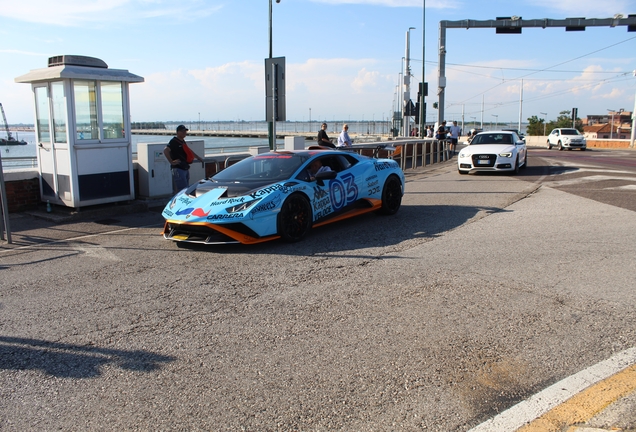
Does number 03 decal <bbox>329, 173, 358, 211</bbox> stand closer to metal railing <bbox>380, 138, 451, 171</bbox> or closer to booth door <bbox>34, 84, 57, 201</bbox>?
booth door <bbox>34, 84, 57, 201</bbox>

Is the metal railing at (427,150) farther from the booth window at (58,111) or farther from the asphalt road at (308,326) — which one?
the asphalt road at (308,326)

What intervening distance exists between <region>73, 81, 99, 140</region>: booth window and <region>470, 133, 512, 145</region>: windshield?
1287 centimetres

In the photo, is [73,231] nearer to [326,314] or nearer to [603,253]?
[326,314]

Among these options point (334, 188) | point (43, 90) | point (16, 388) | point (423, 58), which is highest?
point (423, 58)

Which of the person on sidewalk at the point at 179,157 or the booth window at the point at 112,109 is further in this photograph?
the booth window at the point at 112,109

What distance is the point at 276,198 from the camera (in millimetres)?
7633

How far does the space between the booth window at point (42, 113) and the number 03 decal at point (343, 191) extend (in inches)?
219

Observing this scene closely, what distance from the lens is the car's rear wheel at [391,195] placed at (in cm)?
997

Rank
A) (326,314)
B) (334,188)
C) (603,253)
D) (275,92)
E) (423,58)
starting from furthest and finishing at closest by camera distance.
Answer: (423,58) → (275,92) → (334,188) → (603,253) → (326,314)

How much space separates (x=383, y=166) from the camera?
396 inches

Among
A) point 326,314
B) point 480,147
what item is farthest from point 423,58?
point 326,314

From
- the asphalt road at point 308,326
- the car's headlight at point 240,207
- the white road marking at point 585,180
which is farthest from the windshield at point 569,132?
the car's headlight at point 240,207

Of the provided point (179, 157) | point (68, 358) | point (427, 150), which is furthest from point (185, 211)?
point (427, 150)

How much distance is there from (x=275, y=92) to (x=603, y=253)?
7.10 m
